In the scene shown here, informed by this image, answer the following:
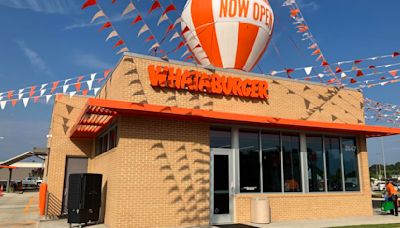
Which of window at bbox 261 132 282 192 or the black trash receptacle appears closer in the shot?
the black trash receptacle

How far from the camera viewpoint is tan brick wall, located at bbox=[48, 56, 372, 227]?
1073 cm

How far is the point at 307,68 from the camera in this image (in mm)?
14555

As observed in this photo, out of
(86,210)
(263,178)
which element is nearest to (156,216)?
(86,210)

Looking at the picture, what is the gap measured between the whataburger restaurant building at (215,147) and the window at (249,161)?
0.04 m

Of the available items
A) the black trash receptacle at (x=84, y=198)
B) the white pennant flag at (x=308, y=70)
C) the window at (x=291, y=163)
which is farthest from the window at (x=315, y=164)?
the black trash receptacle at (x=84, y=198)

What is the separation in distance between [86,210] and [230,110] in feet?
18.7

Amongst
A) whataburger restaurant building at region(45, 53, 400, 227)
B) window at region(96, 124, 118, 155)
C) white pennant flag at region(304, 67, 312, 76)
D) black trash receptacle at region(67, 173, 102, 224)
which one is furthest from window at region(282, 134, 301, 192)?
black trash receptacle at region(67, 173, 102, 224)

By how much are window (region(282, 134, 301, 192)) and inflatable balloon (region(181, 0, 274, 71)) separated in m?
3.95

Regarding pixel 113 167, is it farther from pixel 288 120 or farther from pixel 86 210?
pixel 288 120

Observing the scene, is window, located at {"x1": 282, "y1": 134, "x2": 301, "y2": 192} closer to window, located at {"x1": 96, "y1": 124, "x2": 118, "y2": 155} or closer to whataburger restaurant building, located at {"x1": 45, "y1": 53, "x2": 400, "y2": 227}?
whataburger restaurant building, located at {"x1": 45, "y1": 53, "x2": 400, "y2": 227}

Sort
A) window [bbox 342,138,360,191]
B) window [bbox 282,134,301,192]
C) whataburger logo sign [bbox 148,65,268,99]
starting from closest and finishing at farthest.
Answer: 1. whataburger logo sign [bbox 148,65,268,99]
2. window [bbox 282,134,301,192]
3. window [bbox 342,138,360,191]

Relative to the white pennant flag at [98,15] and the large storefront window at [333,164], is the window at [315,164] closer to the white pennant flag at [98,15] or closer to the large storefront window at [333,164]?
the large storefront window at [333,164]

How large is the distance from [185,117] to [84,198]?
Answer: 13.1ft

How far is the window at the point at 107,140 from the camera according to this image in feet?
40.1
